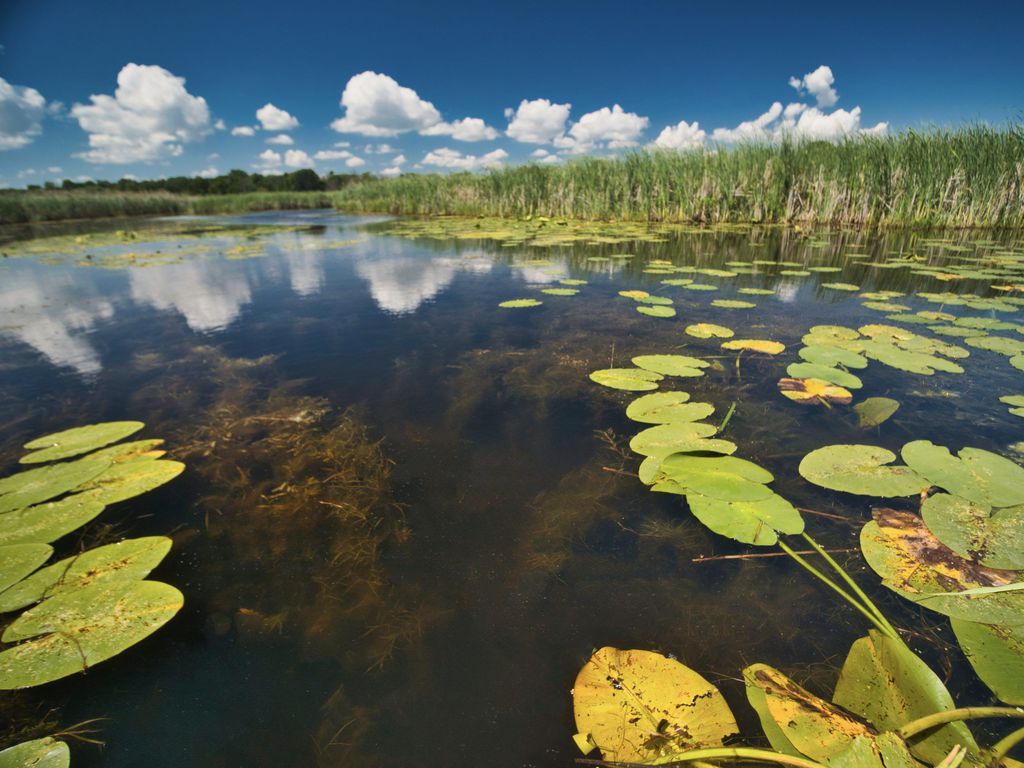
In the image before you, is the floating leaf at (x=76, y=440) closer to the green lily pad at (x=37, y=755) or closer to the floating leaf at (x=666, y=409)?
the green lily pad at (x=37, y=755)

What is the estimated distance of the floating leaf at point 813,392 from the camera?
6.77 feet

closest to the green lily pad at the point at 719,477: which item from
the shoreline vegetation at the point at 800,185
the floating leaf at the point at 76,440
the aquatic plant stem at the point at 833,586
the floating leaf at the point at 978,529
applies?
the aquatic plant stem at the point at 833,586

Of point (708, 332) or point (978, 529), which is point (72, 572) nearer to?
point (978, 529)

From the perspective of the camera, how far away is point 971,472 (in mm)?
1430

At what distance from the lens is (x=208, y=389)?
238cm

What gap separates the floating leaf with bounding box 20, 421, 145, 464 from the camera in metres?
1.73

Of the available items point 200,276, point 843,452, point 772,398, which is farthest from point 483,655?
point 200,276

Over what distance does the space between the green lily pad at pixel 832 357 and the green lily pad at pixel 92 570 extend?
3180mm

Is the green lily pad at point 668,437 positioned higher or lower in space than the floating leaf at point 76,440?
higher

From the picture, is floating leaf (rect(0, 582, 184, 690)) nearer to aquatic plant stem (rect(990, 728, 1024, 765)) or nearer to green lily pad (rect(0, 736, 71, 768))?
green lily pad (rect(0, 736, 71, 768))

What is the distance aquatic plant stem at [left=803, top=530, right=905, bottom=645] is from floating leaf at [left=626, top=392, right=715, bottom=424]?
2.20 feet

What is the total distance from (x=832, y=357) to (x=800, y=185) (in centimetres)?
884

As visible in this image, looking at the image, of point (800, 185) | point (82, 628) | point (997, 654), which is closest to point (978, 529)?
point (997, 654)

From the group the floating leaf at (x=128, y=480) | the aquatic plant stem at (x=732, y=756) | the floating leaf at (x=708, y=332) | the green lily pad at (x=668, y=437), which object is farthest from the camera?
the floating leaf at (x=708, y=332)
